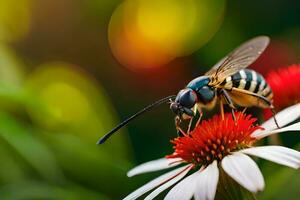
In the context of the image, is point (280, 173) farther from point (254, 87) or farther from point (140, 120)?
point (140, 120)

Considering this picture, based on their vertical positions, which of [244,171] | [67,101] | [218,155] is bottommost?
[244,171]

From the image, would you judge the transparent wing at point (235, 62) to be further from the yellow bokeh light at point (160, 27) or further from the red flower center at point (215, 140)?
the yellow bokeh light at point (160, 27)

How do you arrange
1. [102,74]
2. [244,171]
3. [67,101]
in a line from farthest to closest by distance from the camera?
[102,74], [67,101], [244,171]

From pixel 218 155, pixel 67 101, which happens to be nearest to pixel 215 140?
pixel 218 155

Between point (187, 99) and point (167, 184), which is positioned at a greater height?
point (187, 99)

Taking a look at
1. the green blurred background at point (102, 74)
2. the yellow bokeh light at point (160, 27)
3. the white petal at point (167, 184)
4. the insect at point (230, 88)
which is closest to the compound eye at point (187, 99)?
the insect at point (230, 88)

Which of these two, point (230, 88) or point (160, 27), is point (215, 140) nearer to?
point (230, 88)

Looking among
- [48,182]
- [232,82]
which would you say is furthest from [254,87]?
[48,182]
